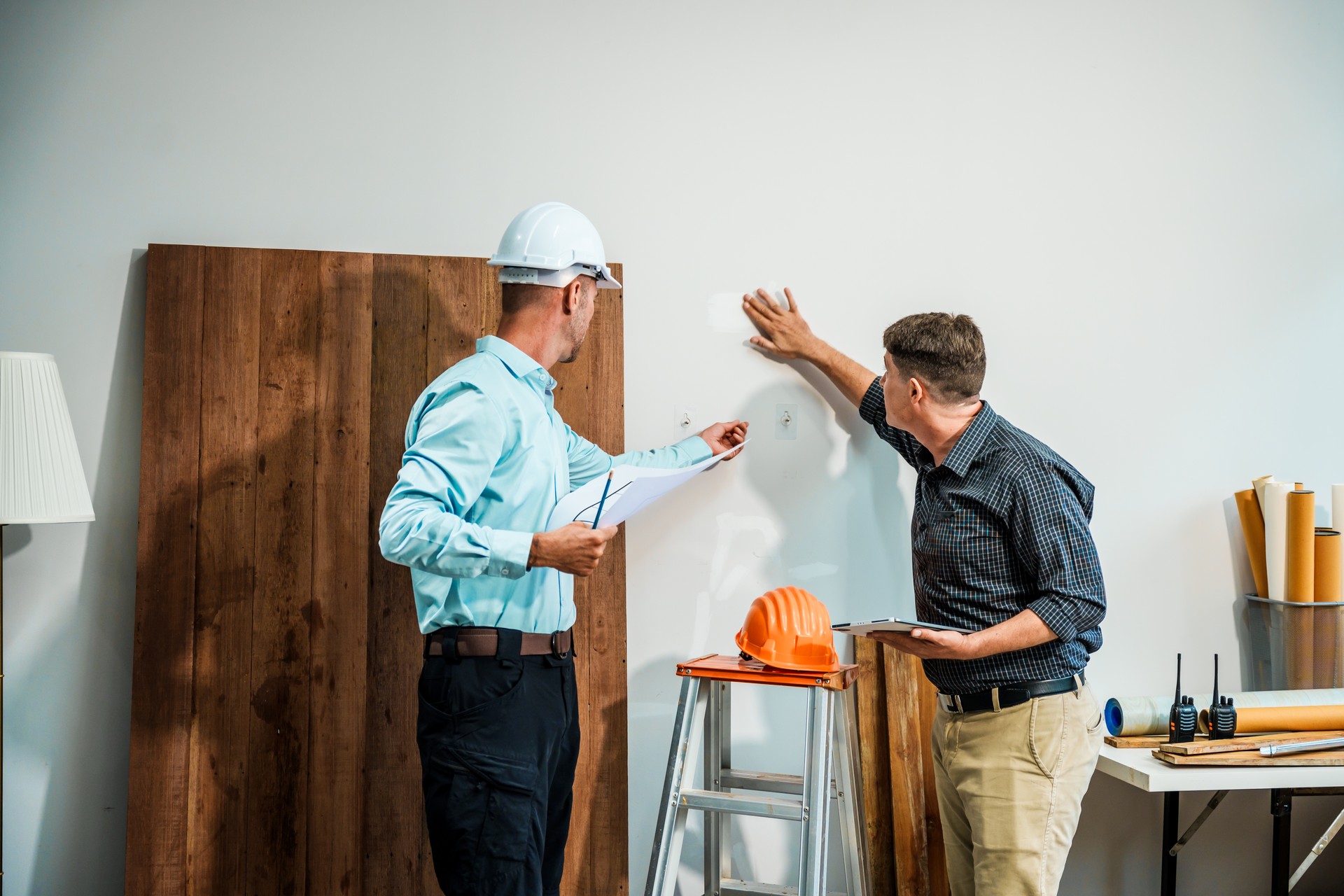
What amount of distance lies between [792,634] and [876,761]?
711mm

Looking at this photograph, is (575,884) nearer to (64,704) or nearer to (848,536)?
(848,536)

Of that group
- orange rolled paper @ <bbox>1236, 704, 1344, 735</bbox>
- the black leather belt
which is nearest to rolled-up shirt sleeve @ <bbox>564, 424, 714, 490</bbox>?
the black leather belt

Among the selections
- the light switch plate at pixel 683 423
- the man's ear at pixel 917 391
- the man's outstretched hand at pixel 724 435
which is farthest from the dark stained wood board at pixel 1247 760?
the light switch plate at pixel 683 423

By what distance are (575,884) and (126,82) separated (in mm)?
2570

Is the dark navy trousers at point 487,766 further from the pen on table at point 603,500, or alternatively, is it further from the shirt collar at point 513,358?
the shirt collar at point 513,358

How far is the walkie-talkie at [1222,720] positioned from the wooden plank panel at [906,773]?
0.80 meters

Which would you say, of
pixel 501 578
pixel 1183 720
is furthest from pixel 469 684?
pixel 1183 720

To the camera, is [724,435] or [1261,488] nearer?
[724,435]

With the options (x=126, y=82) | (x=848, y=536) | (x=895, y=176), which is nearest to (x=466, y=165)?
(x=126, y=82)

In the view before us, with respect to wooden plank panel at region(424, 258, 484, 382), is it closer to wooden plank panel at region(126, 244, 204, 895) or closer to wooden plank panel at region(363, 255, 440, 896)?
wooden plank panel at region(363, 255, 440, 896)

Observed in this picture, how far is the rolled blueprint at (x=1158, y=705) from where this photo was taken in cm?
248

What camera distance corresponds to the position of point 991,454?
6.46 feet

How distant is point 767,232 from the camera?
2621 millimetres

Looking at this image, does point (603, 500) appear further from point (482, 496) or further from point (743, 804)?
point (743, 804)
